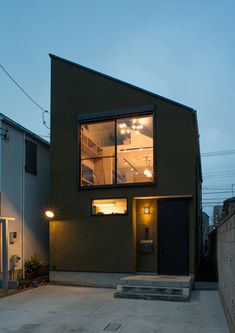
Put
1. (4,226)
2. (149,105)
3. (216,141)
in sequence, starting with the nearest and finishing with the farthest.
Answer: (4,226)
(149,105)
(216,141)

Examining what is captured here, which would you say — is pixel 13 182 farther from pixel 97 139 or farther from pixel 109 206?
pixel 109 206

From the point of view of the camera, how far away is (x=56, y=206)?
11.1m

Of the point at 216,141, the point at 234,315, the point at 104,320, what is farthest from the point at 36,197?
the point at 216,141

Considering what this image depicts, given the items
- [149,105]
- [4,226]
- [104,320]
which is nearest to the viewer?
[104,320]

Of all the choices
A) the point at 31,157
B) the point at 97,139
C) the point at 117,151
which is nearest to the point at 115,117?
the point at 97,139

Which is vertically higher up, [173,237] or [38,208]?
[38,208]

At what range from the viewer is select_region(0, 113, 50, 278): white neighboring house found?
1048 centimetres

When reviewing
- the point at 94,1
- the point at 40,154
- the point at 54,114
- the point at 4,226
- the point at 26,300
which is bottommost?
the point at 26,300

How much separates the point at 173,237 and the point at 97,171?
2850 millimetres

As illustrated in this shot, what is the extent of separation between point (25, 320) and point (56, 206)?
15.3 feet

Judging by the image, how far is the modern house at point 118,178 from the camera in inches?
392

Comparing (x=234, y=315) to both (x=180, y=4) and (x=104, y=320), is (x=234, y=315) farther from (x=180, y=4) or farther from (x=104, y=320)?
(x=180, y=4)

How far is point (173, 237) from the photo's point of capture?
10.1 metres

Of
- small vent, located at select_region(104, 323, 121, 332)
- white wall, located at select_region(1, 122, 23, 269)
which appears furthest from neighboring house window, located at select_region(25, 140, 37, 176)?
small vent, located at select_region(104, 323, 121, 332)
